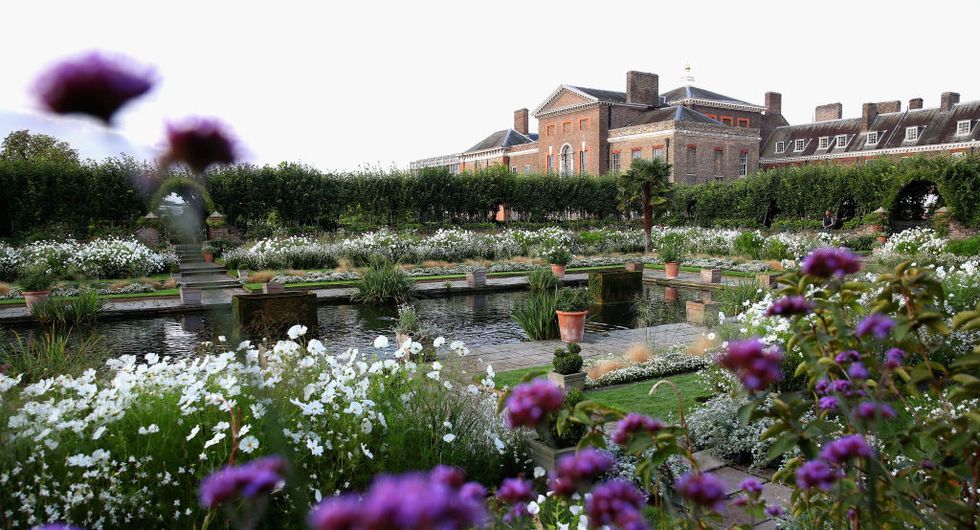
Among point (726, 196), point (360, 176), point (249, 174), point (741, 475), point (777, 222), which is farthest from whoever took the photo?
point (726, 196)

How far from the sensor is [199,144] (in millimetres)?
791

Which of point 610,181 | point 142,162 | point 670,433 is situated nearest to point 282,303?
point 670,433

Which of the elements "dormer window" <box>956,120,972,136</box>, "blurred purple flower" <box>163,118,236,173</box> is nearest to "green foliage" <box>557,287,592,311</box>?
"blurred purple flower" <box>163,118,236,173</box>

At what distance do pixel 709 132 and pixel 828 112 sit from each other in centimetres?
1198

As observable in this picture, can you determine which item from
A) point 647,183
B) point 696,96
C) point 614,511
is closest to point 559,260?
point 647,183

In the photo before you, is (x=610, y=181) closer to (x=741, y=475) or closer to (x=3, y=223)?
(x=3, y=223)

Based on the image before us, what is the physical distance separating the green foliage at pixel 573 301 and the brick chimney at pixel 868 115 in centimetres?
4116

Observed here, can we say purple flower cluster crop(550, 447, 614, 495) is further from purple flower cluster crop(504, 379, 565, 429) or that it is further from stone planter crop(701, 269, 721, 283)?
stone planter crop(701, 269, 721, 283)

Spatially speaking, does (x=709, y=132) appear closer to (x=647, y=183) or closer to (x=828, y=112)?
(x=828, y=112)

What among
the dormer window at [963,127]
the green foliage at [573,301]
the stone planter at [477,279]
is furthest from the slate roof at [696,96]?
the green foliage at [573,301]

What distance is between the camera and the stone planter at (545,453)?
4.04 m

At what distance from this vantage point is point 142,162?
2.49 ft

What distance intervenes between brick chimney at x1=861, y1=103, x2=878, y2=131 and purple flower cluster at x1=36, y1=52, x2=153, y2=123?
49295mm

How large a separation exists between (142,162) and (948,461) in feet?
8.30
